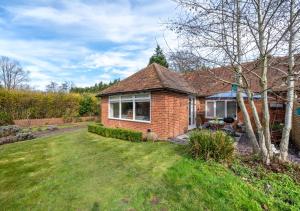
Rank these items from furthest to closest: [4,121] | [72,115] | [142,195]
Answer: [72,115] < [4,121] < [142,195]

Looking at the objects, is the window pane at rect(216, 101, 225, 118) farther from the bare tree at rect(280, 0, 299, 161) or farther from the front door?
the bare tree at rect(280, 0, 299, 161)

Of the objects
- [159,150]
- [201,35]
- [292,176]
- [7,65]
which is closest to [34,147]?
[159,150]

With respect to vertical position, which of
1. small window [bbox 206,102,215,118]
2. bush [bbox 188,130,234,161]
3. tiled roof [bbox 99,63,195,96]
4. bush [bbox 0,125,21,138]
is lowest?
bush [bbox 0,125,21,138]

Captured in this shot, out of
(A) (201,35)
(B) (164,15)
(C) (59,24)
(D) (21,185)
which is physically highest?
(C) (59,24)

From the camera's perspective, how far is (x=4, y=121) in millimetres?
15602

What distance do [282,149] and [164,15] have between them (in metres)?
6.50

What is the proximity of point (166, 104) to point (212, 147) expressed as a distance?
14.7ft

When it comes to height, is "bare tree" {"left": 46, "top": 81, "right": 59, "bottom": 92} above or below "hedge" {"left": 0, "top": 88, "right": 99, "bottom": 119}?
above

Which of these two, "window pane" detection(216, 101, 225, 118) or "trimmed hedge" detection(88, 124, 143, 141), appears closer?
"trimmed hedge" detection(88, 124, 143, 141)

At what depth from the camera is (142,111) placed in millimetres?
11992

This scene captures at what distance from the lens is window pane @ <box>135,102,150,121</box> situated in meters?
11.6

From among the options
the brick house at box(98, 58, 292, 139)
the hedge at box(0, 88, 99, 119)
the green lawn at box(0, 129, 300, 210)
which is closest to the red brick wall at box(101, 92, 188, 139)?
the brick house at box(98, 58, 292, 139)

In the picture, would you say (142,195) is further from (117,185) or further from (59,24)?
(59,24)

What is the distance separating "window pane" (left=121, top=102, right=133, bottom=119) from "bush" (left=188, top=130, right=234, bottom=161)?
6.55 m
